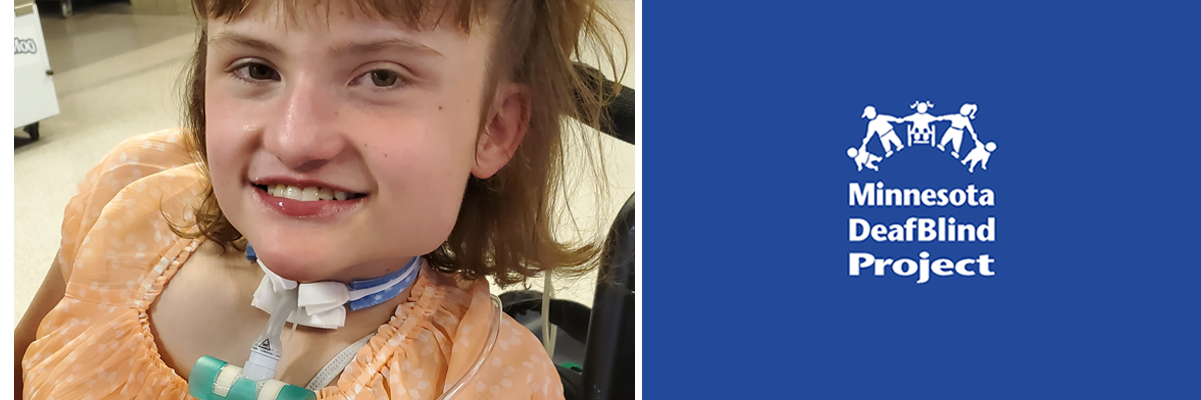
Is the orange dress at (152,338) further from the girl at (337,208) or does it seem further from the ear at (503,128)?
the ear at (503,128)

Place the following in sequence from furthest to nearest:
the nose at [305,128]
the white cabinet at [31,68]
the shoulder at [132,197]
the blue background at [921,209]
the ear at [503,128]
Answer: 1. the white cabinet at [31,68]
2. the blue background at [921,209]
3. the shoulder at [132,197]
4. the ear at [503,128]
5. the nose at [305,128]

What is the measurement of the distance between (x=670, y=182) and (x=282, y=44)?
56 cm

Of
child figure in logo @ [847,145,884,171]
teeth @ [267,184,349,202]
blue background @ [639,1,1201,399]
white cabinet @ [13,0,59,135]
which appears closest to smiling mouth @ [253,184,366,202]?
teeth @ [267,184,349,202]

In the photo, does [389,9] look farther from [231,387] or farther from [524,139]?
[231,387]

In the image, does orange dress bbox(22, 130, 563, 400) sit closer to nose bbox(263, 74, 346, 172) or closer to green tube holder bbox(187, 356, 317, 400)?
green tube holder bbox(187, 356, 317, 400)

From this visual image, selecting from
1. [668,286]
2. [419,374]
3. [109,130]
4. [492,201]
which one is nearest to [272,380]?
[419,374]

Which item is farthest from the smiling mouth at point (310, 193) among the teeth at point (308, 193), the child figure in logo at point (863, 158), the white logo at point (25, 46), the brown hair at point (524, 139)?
the white logo at point (25, 46)

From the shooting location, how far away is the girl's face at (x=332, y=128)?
1.54 ft

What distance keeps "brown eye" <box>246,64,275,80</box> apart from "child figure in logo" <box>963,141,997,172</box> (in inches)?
29.4

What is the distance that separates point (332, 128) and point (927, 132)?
69cm

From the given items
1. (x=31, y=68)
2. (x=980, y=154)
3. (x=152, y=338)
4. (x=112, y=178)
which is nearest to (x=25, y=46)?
(x=31, y=68)

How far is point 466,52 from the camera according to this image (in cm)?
51

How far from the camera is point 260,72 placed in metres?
0.50

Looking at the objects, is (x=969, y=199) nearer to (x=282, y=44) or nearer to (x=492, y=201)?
(x=492, y=201)
